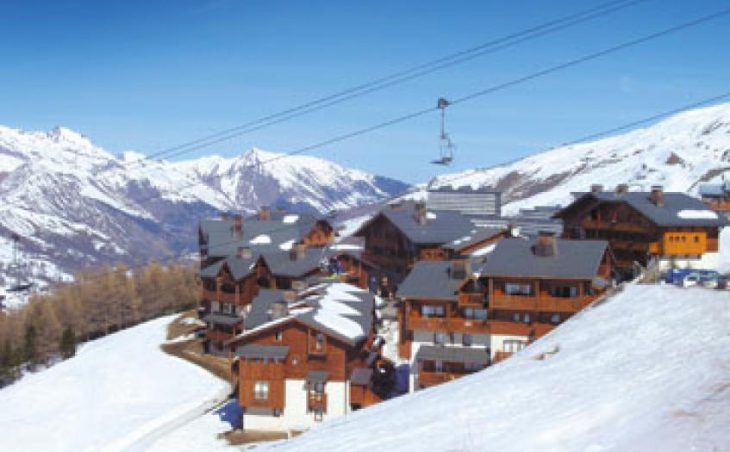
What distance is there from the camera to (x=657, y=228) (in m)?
67.0

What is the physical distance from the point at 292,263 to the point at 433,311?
2703 cm

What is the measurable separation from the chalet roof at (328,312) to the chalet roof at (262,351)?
3.04ft

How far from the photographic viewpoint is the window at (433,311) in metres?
51.8

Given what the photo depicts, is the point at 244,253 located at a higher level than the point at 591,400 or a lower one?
higher

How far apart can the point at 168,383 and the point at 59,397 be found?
9316mm

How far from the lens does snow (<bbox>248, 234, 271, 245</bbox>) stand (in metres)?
86.0

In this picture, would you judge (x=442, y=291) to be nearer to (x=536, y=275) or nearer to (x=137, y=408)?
(x=536, y=275)

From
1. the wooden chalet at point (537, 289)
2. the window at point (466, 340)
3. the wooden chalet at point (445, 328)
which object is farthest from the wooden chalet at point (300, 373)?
the wooden chalet at point (537, 289)

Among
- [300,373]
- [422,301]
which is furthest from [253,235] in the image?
[422,301]

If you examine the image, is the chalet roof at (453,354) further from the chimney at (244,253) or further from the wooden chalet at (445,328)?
the chimney at (244,253)

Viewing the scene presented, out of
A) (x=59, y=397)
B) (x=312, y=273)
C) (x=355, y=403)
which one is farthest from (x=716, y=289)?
(x=59, y=397)

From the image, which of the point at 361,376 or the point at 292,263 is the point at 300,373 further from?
the point at 292,263

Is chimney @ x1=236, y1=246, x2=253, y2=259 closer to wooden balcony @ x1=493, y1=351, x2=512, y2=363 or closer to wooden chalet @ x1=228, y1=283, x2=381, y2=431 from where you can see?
wooden chalet @ x1=228, y1=283, x2=381, y2=431

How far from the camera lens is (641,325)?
3466 centimetres
